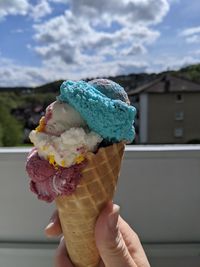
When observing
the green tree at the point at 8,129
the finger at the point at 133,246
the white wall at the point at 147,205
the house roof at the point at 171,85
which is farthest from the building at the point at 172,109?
the finger at the point at 133,246

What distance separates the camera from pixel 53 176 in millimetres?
817

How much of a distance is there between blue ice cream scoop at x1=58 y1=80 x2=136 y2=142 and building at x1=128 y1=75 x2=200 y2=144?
880 mm

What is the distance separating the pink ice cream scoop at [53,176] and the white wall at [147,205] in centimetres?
64

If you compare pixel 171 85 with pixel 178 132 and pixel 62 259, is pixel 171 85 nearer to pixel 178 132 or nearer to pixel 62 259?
pixel 178 132

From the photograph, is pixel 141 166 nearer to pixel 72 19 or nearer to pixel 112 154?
pixel 112 154

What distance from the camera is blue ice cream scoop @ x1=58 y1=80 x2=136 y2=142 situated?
2.59 ft

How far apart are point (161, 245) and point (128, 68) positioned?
0.82 meters

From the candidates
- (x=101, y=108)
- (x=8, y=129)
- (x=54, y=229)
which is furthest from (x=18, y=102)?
(x=101, y=108)

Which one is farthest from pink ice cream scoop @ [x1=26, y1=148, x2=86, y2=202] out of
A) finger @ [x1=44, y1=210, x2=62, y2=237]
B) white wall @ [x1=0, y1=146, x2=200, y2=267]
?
white wall @ [x1=0, y1=146, x2=200, y2=267]

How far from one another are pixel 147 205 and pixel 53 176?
757 millimetres

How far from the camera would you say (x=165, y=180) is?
1.47 metres

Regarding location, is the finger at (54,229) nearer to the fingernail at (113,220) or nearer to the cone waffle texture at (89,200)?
the cone waffle texture at (89,200)

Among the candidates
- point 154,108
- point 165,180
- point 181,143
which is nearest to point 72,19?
point 154,108

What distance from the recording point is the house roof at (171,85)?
1800 mm
